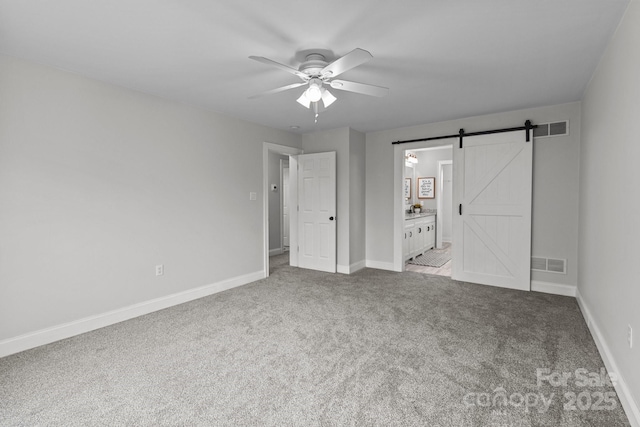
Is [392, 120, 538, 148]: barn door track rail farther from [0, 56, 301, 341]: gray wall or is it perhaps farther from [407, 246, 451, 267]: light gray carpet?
[0, 56, 301, 341]: gray wall

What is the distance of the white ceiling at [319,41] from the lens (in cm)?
191

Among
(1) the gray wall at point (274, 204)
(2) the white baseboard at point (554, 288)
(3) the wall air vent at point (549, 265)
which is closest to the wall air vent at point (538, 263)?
(3) the wall air vent at point (549, 265)

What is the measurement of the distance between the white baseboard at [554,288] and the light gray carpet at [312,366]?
314 millimetres

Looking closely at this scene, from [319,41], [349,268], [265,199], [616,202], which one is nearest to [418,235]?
[349,268]

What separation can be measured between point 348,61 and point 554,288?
3.89 metres

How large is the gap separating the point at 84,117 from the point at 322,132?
331 cm

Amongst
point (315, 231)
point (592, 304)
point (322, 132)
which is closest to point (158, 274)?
point (315, 231)

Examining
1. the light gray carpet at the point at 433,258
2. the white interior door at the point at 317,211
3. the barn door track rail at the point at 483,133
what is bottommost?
the light gray carpet at the point at 433,258

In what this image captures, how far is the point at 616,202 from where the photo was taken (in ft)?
6.81

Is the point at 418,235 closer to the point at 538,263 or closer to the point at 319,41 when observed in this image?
the point at 538,263

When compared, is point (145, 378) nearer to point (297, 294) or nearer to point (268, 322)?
point (268, 322)

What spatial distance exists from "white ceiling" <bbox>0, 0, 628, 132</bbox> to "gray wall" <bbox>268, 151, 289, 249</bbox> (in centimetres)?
320

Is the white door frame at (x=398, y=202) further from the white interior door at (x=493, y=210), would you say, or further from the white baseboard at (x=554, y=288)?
the white baseboard at (x=554, y=288)

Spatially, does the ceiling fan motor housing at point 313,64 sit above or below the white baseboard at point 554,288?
above
